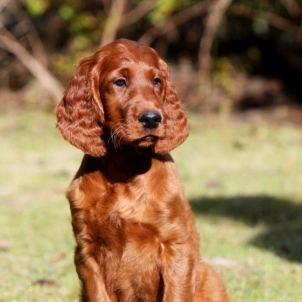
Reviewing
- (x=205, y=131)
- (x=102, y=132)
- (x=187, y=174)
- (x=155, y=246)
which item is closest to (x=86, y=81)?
(x=102, y=132)

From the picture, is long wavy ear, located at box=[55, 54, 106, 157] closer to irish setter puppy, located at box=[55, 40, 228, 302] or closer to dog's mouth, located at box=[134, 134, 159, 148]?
irish setter puppy, located at box=[55, 40, 228, 302]

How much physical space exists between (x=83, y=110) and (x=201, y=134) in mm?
9346

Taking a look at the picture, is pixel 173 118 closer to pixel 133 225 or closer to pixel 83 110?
→ pixel 83 110

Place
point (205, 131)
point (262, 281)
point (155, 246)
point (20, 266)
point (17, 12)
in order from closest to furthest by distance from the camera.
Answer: point (155, 246)
point (262, 281)
point (20, 266)
point (205, 131)
point (17, 12)

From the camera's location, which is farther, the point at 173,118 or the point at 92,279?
the point at 173,118

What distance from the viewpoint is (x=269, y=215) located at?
8.10 metres

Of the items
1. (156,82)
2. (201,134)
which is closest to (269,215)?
(156,82)

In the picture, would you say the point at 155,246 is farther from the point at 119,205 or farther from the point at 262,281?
the point at 262,281

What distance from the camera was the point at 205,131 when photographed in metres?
13.6

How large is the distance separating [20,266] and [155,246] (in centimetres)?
245

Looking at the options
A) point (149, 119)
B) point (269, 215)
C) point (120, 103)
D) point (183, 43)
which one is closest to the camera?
point (149, 119)

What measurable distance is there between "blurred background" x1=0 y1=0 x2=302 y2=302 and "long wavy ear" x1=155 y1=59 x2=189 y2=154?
1514mm

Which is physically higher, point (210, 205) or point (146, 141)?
point (146, 141)

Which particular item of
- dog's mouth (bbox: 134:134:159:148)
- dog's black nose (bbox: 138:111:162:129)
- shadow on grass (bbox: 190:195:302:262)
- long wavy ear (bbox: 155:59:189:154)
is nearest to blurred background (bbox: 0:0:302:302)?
shadow on grass (bbox: 190:195:302:262)
